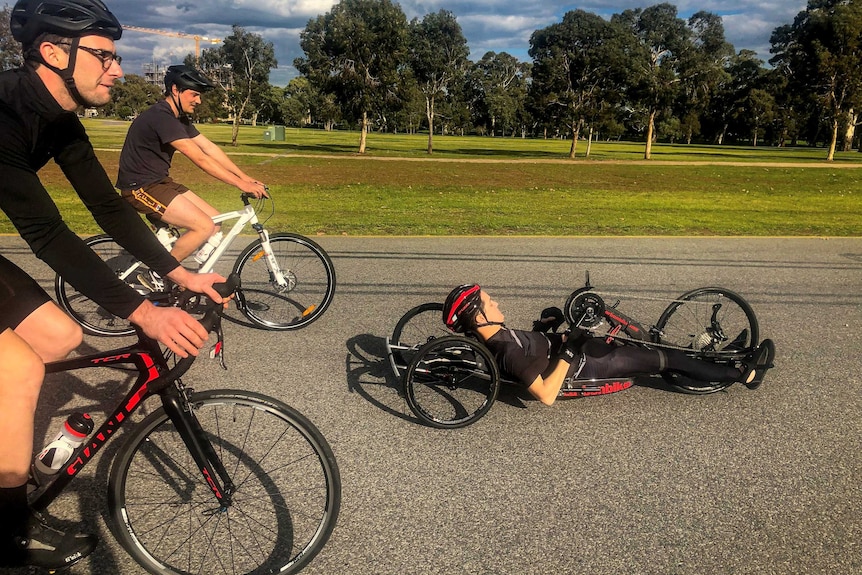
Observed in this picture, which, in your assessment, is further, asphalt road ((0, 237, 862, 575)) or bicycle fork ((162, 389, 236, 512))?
asphalt road ((0, 237, 862, 575))

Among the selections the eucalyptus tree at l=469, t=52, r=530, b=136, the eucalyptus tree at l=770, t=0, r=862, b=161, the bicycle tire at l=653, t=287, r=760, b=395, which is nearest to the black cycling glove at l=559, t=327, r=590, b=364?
the bicycle tire at l=653, t=287, r=760, b=395

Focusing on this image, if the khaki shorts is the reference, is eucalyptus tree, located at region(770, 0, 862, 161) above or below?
above

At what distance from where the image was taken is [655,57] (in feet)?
155

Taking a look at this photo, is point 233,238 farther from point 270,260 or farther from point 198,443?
point 198,443

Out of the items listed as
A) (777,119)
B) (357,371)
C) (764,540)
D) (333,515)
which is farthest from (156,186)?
(777,119)

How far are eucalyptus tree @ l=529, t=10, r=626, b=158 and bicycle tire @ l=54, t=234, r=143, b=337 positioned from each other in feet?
137

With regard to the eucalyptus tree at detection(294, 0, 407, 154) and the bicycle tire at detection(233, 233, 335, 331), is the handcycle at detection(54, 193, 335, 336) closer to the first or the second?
the bicycle tire at detection(233, 233, 335, 331)

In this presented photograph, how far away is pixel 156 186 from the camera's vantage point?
5062 mm

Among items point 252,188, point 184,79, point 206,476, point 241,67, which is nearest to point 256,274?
point 252,188

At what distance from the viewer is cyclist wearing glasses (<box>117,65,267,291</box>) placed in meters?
Result: 5.02

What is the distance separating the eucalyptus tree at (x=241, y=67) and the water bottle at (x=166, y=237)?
52043 millimetres

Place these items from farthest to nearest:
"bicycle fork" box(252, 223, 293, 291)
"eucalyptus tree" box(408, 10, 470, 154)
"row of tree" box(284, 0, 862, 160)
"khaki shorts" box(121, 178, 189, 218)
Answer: "eucalyptus tree" box(408, 10, 470, 154), "row of tree" box(284, 0, 862, 160), "bicycle fork" box(252, 223, 293, 291), "khaki shorts" box(121, 178, 189, 218)

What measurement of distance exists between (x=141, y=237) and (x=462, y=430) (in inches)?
87.0

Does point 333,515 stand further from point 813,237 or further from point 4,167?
point 813,237
